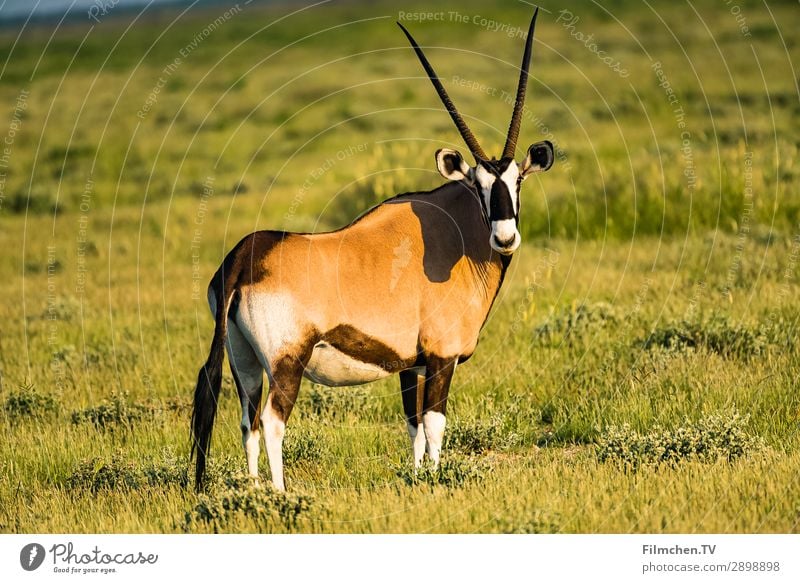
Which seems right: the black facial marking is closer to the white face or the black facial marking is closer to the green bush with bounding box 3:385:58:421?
the white face

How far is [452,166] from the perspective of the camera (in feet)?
27.7

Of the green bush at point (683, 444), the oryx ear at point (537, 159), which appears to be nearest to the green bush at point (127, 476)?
the green bush at point (683, 444)

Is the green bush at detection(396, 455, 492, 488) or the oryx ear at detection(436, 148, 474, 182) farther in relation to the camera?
the green bush at detection(396, 455, 492, 488)

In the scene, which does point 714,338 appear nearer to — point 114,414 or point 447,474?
point 447,474

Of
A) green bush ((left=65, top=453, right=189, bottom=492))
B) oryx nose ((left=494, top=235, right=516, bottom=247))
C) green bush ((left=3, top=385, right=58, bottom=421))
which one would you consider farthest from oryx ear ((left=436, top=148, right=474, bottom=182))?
green bush ((left=3, top=385, right=58, bottom=421))

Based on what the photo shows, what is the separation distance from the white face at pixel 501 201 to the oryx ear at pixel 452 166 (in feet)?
0.85

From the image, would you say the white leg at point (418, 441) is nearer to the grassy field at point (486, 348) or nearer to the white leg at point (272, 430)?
the grassy field at point (486, 348)

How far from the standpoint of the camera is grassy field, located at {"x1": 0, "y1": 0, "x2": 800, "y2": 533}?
834 centimetres

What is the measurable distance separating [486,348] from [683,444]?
421 centimetres

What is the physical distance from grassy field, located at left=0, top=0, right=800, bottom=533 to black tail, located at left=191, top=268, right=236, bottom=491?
A: 417 millimetres

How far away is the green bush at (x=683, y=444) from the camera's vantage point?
9055 mm

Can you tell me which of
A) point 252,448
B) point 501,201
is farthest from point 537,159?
point 252,448

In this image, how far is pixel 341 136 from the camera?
36.1 m

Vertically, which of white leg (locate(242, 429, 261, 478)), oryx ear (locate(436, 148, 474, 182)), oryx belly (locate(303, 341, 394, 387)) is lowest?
white leg (locate(242, 429, 261, 478))
